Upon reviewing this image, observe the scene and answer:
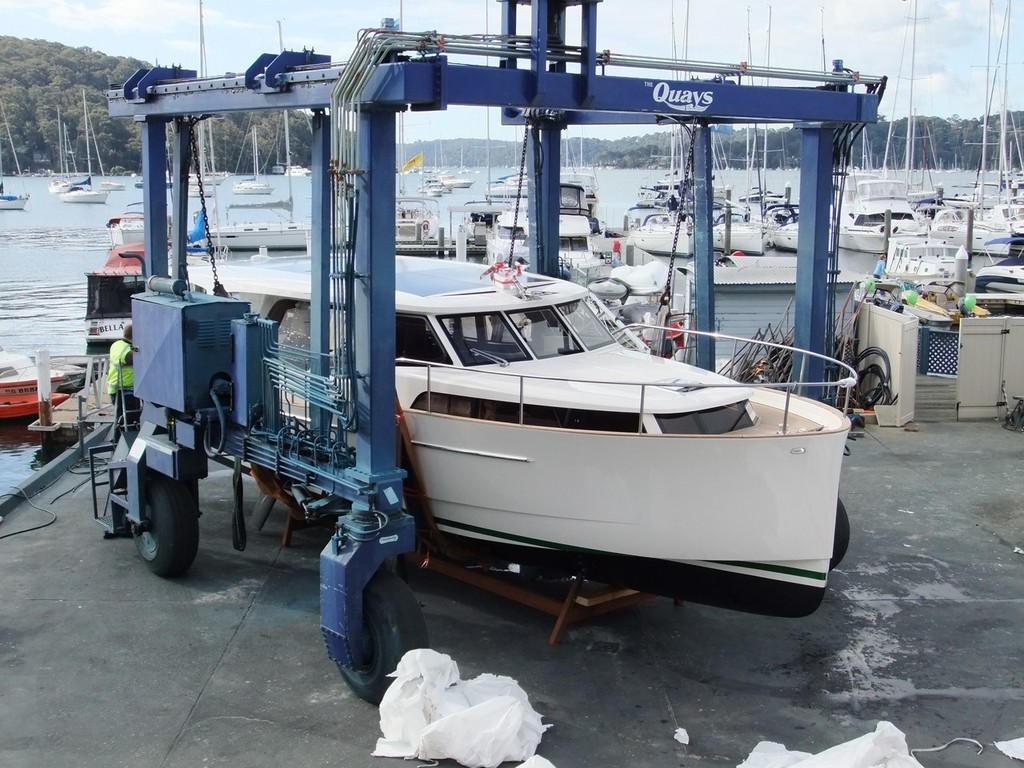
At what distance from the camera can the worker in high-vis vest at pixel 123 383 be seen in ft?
33.0

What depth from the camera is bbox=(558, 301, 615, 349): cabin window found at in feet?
30.1

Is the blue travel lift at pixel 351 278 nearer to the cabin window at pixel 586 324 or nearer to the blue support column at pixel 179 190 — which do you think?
the blue support column at pixel 179 190

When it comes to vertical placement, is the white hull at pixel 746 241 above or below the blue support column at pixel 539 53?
below

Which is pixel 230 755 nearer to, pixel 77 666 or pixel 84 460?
pixel 77 666

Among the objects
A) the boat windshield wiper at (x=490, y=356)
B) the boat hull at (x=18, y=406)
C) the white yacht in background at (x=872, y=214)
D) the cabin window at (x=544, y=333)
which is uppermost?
the white yacht in background at (x=872, y=214)

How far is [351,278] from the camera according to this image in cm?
666

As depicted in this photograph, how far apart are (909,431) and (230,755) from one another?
10145 millimetres

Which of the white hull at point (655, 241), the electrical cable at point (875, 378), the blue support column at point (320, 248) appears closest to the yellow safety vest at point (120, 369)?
the blue support column at point (320, 248)

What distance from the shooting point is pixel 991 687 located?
7281 mm

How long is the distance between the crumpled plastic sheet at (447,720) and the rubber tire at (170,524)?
117 inches

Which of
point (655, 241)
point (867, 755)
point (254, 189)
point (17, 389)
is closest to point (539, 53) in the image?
point (867, 755)

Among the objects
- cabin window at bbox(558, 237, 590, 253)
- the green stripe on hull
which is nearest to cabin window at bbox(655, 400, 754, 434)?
the green stripe on hull

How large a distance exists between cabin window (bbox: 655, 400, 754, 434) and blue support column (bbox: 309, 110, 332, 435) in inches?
91.4

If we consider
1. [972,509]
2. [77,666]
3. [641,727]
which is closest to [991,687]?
[641,727]
